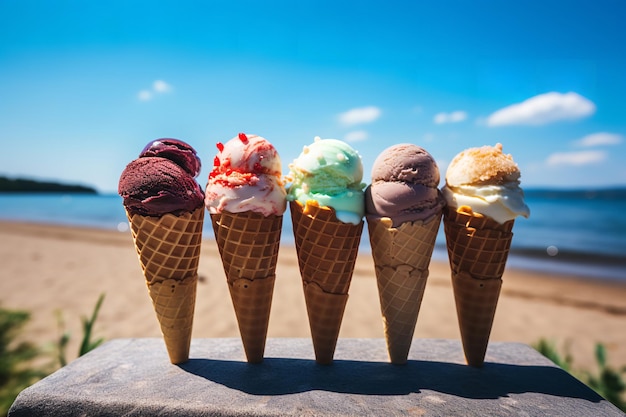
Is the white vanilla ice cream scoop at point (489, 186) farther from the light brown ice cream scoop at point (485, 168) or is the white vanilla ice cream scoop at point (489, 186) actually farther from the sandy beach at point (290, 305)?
the sandy beach at point (290, 305)

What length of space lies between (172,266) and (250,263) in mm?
469

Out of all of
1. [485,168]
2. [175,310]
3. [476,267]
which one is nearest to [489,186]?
[485,168]

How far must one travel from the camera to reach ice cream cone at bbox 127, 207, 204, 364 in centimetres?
229

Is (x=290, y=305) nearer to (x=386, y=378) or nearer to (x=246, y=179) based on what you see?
(x=386, y=378)

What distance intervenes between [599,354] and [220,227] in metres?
3.38

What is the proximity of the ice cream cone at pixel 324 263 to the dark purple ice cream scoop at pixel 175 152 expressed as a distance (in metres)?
0.66

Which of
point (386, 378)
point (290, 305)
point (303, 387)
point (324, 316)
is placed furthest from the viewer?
point (290, 305)

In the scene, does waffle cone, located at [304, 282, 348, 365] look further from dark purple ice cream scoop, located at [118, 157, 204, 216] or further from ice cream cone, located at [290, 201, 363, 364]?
dark purple ice cream scoop, located at [118, 157, 204, 216]

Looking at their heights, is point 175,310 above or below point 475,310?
below

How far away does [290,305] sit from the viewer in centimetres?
679

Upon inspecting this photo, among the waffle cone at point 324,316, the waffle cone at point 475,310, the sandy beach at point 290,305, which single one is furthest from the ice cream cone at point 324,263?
the sandy beach at point 290,305

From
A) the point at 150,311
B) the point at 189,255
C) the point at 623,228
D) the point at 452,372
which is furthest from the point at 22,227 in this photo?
the point at 623,228

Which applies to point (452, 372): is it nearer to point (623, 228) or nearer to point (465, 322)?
point (465, 322)

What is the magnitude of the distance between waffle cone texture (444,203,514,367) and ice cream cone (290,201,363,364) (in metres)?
0.60
